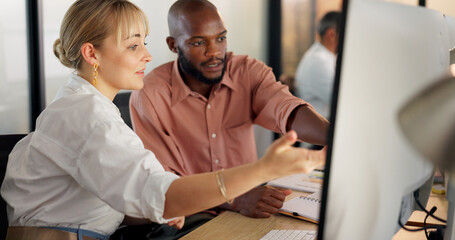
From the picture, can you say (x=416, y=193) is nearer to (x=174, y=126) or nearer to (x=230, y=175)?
(x=230, y=175)

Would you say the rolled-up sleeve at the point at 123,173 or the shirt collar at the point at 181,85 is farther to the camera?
the shirt collar at the point at 181,85

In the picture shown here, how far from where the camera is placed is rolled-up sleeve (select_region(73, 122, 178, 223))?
922 millimetres

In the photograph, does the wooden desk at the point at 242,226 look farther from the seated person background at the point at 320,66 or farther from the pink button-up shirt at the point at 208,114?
the seated person background at the point at 320,66

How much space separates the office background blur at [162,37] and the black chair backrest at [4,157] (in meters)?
0.98

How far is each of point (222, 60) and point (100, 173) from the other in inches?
44.7

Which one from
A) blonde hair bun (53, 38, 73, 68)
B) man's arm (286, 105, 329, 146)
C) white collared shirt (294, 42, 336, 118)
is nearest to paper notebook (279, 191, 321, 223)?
man's arm (286, 105, 329, 146)

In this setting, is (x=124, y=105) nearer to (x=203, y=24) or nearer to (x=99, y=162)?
(x=203, y=24)

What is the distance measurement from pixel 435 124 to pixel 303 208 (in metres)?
0.91

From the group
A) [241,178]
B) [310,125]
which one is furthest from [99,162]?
[310,125]

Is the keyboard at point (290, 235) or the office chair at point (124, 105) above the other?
the office chair at point (124, 105)

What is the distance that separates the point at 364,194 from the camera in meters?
0.64

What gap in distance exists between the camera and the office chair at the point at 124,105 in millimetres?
1850

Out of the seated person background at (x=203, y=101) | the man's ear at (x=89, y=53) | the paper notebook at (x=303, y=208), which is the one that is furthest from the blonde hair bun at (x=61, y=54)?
the paper notebook at (x=303, y=208)

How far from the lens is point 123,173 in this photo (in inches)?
37.4
